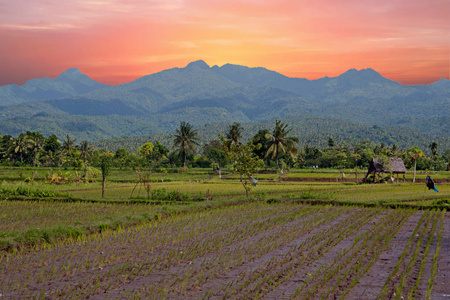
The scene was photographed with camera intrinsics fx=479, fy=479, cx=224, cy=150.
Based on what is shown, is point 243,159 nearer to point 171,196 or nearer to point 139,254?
point 171,196

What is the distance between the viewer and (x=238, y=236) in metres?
20.1

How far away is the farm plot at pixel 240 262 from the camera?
484 inches

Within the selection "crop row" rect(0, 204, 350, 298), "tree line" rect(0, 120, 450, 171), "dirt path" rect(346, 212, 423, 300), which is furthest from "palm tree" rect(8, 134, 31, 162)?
"dirt path" rect(346, 212, 423, 300)

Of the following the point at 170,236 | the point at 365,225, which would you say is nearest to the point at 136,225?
the point at 170,236

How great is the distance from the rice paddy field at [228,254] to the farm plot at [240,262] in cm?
4

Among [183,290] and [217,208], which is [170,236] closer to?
[183,290]

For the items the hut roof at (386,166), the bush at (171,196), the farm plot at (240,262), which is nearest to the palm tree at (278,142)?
the hut roof at (386,166)

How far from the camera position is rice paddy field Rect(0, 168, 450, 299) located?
12.3 meters

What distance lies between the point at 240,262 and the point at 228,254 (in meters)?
1.43

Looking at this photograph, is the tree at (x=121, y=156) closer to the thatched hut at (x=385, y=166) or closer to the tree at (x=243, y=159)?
the thatched hut at (x=385, y=166)

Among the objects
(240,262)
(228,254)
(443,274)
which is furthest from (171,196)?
(443,274)

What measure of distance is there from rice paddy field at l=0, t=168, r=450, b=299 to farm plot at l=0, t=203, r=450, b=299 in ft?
0.12

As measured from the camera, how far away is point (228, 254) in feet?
54.4

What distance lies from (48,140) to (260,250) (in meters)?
107
